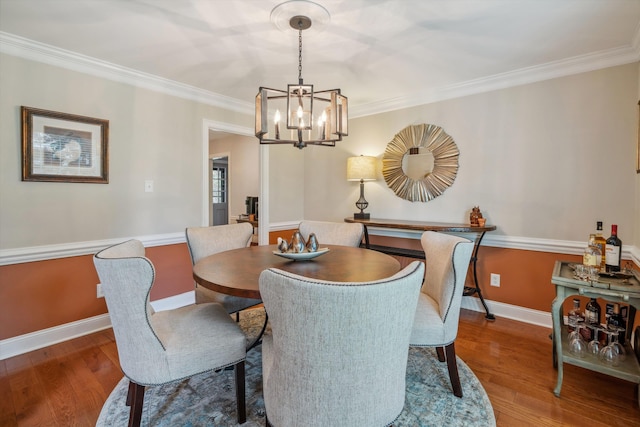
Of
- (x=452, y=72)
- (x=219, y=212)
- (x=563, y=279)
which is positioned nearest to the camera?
(x=563, y=279)

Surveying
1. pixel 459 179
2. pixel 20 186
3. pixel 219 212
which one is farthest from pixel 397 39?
pixel 219 212

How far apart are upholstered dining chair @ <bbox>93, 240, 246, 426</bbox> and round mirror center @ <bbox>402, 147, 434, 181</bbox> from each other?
2.52 m

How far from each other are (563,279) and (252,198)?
424cm

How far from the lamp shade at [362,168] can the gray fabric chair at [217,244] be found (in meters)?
1.43

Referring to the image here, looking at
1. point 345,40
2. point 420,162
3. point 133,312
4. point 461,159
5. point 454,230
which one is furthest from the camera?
point 420,162

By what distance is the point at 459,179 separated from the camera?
10.0 feet

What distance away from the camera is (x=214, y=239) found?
237 cm

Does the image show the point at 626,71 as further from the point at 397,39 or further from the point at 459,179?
the point at 397,39

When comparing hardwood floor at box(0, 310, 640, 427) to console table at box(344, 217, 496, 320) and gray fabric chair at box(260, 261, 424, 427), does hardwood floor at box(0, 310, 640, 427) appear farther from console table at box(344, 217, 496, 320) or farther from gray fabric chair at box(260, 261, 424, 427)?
gray fabric chair at box(260, 261, 424, 427)

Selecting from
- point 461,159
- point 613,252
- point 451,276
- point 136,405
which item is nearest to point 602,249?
point 613,252

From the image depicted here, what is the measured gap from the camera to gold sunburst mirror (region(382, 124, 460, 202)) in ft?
10.2

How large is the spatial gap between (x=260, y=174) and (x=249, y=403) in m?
2.70

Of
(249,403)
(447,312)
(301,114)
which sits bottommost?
(249,403)

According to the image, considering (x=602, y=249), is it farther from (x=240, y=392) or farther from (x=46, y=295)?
(x=46, y=295)
